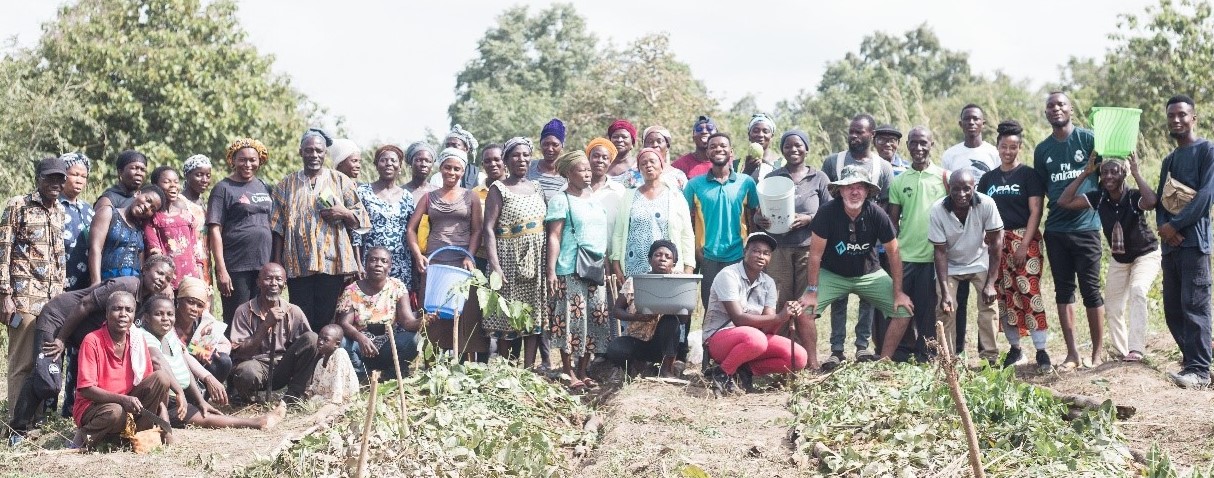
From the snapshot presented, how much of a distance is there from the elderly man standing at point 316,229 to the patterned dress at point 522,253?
0.87m

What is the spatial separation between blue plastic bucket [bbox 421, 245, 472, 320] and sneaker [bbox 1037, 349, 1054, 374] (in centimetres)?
355

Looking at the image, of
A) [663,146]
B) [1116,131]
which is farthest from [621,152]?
[1116,131]

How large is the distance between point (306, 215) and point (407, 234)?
25.2 inches

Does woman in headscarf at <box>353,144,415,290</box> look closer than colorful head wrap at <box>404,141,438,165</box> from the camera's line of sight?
Yes

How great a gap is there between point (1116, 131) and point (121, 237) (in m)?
5.69

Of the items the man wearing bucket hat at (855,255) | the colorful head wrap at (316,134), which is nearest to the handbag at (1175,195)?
the man wearing bucket hat at (855,255)

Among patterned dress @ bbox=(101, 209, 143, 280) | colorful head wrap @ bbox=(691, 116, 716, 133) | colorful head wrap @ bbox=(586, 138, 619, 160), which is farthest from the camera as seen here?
colorful head wrap @ bbox=(691, 116, 716, 133)

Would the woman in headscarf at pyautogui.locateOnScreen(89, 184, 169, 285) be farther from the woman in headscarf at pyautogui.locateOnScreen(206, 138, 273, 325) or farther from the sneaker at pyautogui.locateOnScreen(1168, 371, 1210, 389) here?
the sneaker at pyautogui.locateOnScreen(1168, 371, 1210, 389)

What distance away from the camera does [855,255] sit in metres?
7.70

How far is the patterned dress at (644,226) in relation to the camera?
785 cm

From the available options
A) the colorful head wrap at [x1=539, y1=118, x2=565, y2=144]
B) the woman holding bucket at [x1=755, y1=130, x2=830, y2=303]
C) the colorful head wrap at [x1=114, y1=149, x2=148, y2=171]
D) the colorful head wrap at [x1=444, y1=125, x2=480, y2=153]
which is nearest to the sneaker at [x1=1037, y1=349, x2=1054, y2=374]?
the woman holding bucket at [x1=755, y1=130, x2=830, y2=303]

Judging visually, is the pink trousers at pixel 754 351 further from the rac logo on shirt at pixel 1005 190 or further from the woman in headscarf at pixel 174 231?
the woman in headscarf at pixel 174 231

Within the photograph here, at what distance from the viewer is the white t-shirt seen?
27.2ft

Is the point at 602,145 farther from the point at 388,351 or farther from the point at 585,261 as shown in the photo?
the point at 388,351
